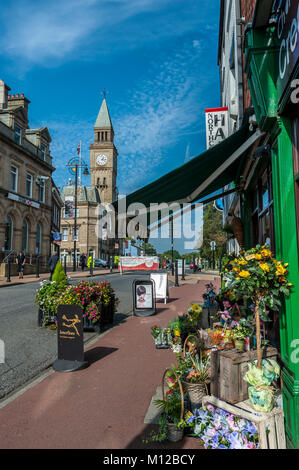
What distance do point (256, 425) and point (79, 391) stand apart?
258 centimetres

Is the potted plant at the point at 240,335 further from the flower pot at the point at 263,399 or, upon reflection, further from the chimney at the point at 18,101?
the chimney at the point at 18,101

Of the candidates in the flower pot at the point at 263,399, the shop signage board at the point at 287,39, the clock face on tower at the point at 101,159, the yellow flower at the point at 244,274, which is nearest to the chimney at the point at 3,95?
the shop signage board at the point at 287,39

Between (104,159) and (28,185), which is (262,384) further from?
(104,159)

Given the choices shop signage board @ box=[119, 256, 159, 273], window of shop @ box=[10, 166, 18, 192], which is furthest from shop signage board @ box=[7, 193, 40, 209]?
shop signage board @ box=[119, 256, 159, 273]

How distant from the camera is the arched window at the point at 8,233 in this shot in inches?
1139

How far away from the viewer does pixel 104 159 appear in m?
84.6

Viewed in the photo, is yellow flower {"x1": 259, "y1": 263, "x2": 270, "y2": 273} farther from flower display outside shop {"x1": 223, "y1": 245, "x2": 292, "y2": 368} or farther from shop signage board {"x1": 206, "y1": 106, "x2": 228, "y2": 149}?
shop signage board {"x1": 206, "y1": 106, "x2": 228, "y2": 149}

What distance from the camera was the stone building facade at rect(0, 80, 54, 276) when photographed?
2877 cm

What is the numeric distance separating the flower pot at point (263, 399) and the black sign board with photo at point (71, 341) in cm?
313

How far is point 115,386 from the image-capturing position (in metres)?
4.60

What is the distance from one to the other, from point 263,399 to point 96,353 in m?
4.03

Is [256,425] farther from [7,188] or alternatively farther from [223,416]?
[7,188]
